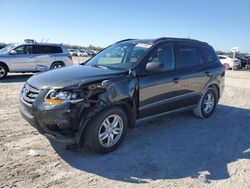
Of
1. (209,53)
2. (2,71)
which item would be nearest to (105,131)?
(209,53)

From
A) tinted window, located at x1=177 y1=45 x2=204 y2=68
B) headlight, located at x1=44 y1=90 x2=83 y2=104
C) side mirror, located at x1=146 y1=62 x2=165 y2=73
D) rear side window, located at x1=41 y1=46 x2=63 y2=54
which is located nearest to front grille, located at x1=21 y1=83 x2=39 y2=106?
headlight, located at x1=44 y1=90 x2=83 y2=104

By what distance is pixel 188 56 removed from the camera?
542 centimetres

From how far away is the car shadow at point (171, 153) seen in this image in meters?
3.51

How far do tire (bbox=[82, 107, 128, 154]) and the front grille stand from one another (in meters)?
0.91

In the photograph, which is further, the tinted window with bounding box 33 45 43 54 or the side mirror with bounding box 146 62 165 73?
the tinted window with bounding box 33 45 43 54

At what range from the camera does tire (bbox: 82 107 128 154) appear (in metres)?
3.62

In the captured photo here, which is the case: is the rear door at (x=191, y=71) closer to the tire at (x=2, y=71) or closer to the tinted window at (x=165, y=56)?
the tinted window at (x=165, y=56)

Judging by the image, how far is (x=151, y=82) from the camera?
441 centimetres

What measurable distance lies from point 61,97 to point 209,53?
4104 millimetres

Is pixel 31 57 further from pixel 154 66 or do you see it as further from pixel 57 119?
pixel 57 119

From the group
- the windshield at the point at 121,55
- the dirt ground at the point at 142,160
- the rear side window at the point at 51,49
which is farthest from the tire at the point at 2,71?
the windshield at the point at 121,55

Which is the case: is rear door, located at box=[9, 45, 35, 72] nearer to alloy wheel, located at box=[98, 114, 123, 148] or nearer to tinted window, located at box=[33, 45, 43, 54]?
tinted window, located at box=[33, 45, 43, 54]

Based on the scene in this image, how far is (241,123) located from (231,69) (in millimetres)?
21721

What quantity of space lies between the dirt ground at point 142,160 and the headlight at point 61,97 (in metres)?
0.92
